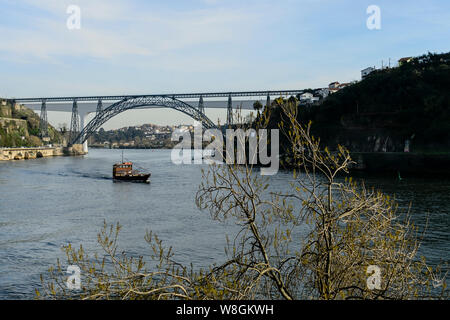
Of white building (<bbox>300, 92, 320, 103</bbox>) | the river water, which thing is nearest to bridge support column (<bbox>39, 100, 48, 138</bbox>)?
white building (<bbox>300, 92, 320, 103</bbox>)

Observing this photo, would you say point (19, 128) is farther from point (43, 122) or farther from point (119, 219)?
point (119, 219)

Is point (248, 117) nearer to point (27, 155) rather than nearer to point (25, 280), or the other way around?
point (25, 280)

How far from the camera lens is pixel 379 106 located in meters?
74.8

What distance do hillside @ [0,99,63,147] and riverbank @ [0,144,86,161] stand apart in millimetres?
6827

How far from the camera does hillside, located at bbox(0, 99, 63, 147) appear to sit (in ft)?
387

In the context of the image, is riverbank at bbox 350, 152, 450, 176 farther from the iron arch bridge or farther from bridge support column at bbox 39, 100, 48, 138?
bridge support column at bbox 39, 100, 48, 138

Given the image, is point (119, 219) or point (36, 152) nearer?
point (119, 219)

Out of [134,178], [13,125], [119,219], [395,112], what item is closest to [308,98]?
[395,112]

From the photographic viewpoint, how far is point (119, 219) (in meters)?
29.0

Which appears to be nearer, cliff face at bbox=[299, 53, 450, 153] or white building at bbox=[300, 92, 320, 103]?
cliff face at bbox=[299, 53, 450, 153]

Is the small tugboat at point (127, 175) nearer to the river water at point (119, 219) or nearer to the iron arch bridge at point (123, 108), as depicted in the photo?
the river water at point (119, 219)

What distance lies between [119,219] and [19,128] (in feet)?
390
